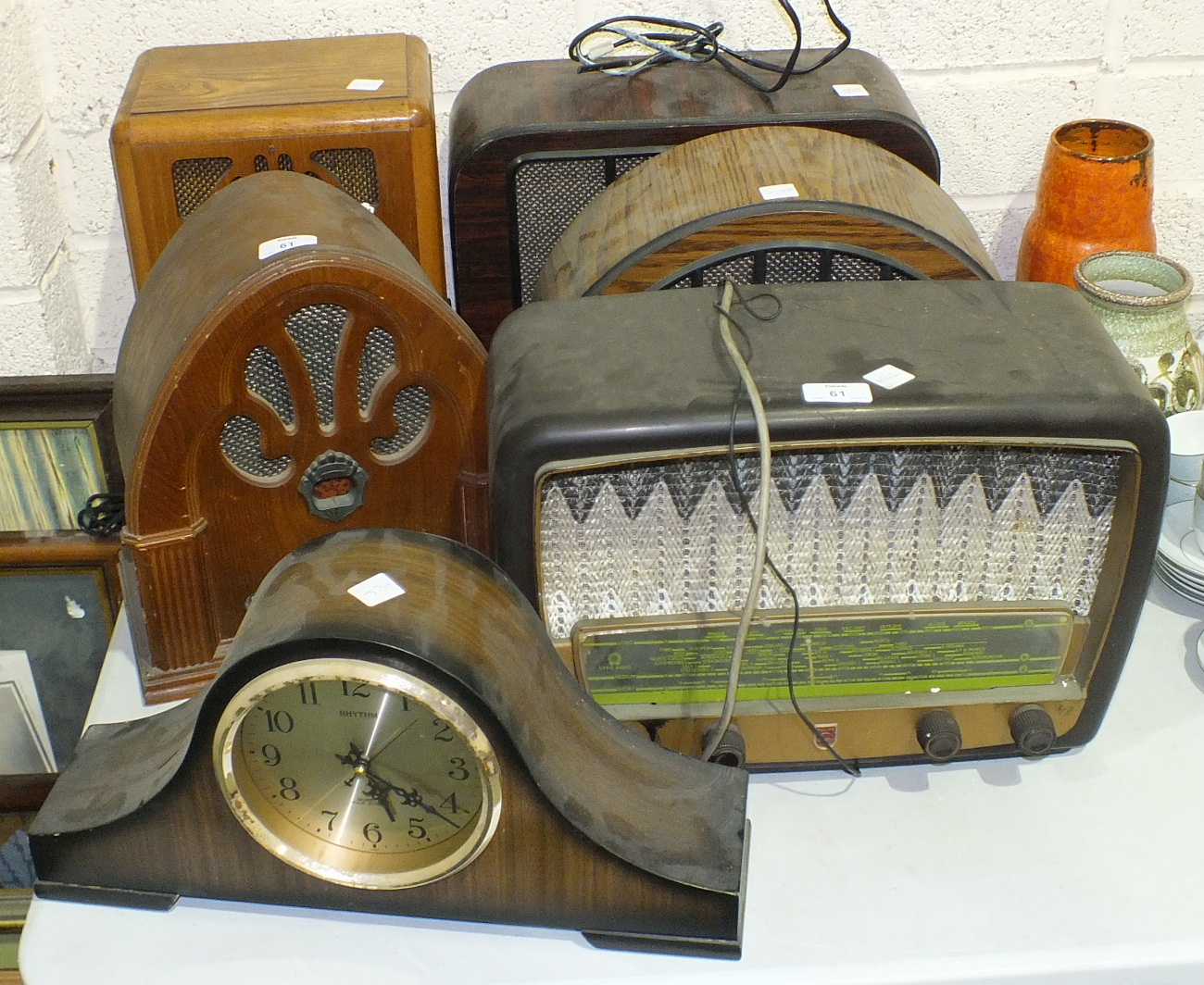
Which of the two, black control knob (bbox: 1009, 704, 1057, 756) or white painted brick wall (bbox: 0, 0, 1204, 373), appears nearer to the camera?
black control knob (bbox: 1009, 704, 1057, 756)

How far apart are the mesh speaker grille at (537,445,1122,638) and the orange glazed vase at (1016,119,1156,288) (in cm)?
49

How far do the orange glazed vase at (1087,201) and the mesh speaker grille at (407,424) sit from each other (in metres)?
0.70

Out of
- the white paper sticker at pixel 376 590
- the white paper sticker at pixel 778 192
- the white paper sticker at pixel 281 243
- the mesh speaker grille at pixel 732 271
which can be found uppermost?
the white paper sticker at pixel 778 192

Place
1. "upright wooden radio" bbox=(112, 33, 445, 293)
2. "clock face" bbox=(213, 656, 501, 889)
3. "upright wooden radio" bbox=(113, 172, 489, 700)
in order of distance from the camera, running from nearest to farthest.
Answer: "clock face" bbox=(213, 656, 501, 889), "upright wooden radio" bbox=(113, 172, 489, 700), "upright wooden radio" bbox=(112, 33, 445, 293)

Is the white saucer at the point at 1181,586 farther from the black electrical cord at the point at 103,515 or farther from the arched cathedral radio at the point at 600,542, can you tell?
the black electrical cord at the point at 103,515

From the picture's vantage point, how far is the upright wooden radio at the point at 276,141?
114 centimetres

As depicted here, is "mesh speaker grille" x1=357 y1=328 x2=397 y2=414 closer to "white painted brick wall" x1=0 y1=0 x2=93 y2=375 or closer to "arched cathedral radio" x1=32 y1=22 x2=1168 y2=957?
"arched cathedral radio" x1=32 y1=22 x2=1168 y2=957

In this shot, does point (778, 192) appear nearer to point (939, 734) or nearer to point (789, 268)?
point (789, 268)

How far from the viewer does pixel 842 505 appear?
887 millimetres

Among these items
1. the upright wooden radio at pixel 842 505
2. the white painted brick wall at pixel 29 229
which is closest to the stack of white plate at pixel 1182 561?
the upright wooden radio at pixel 842 505

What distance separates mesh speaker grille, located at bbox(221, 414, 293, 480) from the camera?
990mm

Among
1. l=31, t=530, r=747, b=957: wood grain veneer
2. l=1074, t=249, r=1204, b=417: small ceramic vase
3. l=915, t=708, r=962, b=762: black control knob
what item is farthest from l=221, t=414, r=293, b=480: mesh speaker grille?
l=1074, t=249, r=1204, b=417: small ceramic vase

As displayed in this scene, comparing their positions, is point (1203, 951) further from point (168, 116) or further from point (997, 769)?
point (168, 116)

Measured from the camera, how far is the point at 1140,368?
1187 mm
